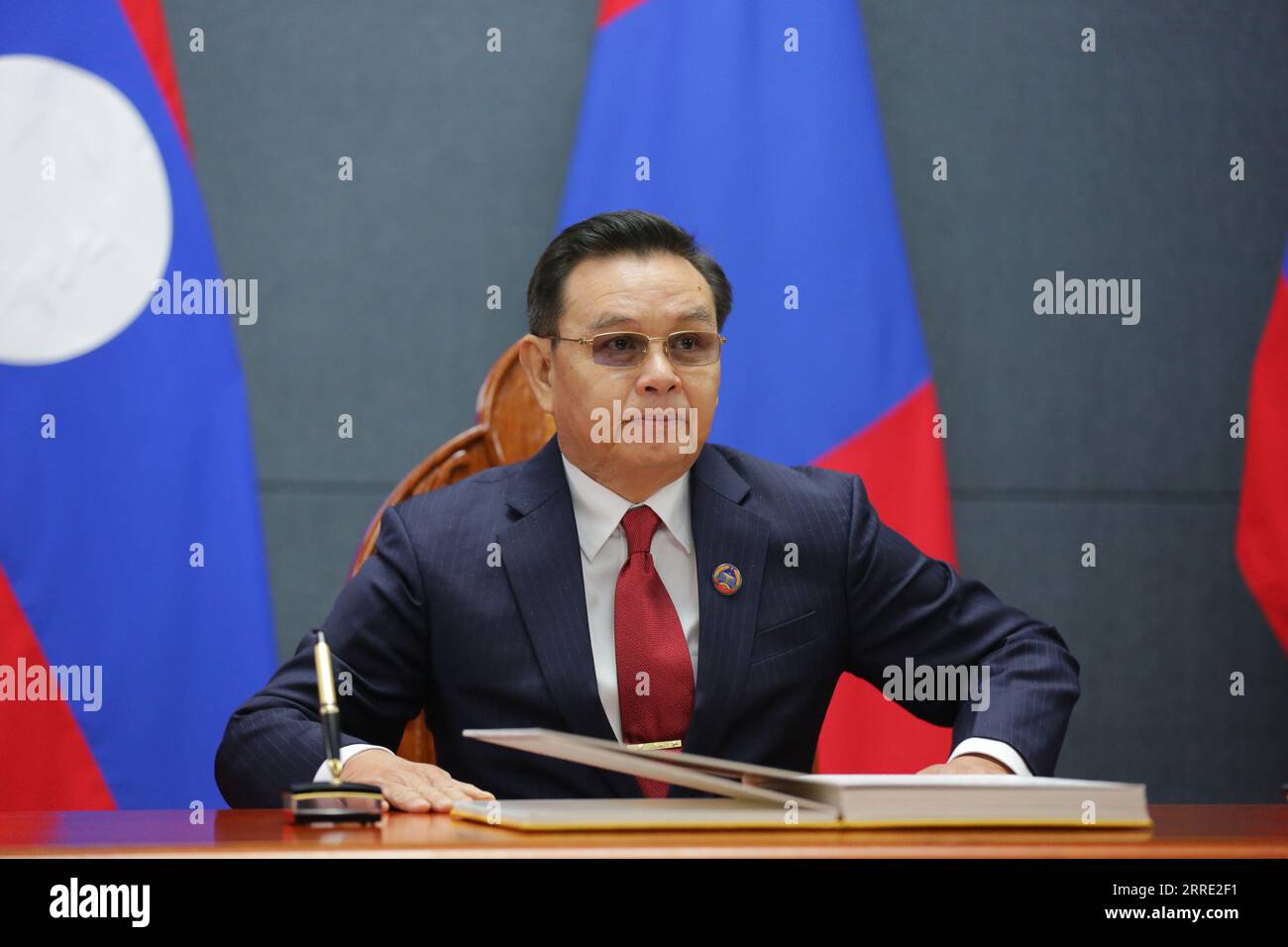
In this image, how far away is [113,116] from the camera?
9.74 ft

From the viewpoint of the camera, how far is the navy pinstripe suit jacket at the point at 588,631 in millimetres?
1905

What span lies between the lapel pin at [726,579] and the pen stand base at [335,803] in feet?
2.74

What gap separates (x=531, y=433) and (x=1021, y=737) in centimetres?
116

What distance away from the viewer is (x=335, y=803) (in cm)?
122

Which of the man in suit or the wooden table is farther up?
the man in suit

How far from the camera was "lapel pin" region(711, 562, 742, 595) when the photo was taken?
2.00 metres

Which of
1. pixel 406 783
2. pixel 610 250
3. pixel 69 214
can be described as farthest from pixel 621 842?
pixel 69 214

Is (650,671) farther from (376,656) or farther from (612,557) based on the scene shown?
(376,656)

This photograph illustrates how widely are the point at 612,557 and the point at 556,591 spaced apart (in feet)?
0.44

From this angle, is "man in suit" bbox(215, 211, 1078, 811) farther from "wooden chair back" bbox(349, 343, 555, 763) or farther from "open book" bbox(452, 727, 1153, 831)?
"open book" bbox(452, 727, 1153, 831)

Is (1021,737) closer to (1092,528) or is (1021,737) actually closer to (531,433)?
(531,433)

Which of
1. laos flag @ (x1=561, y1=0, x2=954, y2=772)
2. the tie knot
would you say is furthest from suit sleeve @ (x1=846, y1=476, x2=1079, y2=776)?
laos flag @ (x1=561, y1=0, x2=954, y2=772)

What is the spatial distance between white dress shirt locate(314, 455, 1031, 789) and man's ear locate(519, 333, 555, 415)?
174 millimetres
